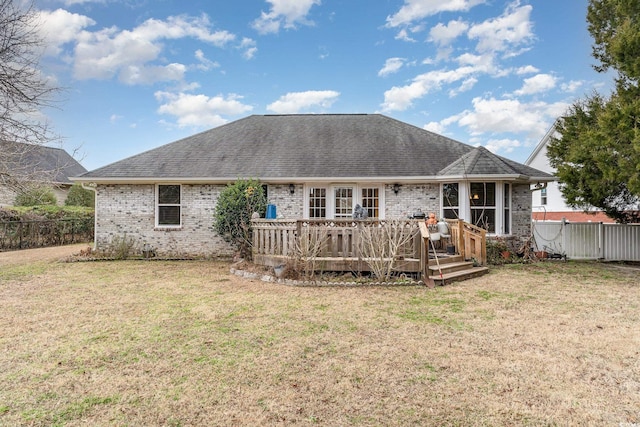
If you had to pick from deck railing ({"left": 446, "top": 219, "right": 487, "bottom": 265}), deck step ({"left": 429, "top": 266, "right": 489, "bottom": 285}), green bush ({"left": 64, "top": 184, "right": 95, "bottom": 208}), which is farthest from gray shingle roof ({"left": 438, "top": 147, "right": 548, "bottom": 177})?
green bush ({"left": 64, "top": 184, "right": 95, "bottom": 208})

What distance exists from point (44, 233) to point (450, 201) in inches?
710

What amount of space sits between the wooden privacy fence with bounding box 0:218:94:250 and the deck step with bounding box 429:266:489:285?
1733 centimetres

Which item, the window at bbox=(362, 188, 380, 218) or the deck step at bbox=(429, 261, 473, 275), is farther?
the window at bbox=(362, 188, 380, 218)

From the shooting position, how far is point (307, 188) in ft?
41.7

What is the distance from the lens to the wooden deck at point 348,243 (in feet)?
27.0

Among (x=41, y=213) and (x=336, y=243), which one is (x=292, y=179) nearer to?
(x=336, y=243)

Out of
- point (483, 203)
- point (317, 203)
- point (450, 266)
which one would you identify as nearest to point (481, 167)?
point (483, 203)

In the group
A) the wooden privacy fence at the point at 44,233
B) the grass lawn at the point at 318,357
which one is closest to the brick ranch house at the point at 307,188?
the grass lawn at the point at 318,357

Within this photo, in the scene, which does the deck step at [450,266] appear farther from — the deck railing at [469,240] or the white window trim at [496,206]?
the white window trim at [496,206]

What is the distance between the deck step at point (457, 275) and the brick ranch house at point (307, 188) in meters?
2.83

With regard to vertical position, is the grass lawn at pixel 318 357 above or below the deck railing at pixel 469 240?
below

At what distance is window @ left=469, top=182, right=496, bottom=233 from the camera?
39.0ft

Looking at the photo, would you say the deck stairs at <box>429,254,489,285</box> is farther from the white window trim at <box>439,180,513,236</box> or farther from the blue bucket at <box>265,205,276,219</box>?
the blue bucket at <box>265,205,276,219</box>

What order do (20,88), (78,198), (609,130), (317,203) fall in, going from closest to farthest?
1. (20,88)
2. (609,130)
3. (317,203)
4. (78,198)
